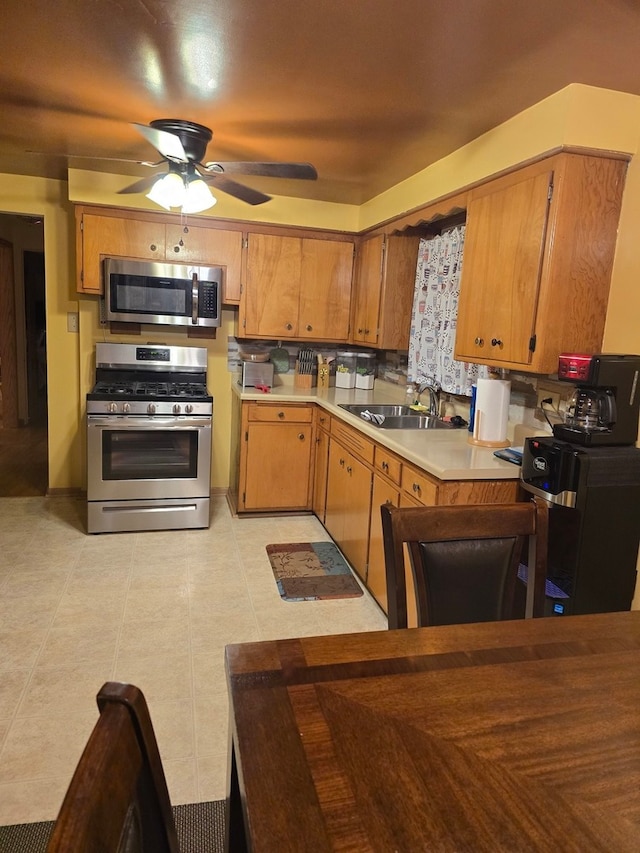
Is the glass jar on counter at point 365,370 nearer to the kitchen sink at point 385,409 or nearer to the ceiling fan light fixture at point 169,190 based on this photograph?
the kitchen sink at point 385,409

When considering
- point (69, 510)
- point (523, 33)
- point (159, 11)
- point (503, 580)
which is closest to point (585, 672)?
point (503, 580)

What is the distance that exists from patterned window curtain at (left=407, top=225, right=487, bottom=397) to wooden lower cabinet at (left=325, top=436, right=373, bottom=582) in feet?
2.35

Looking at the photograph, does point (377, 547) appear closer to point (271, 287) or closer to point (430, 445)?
point (430, 445)

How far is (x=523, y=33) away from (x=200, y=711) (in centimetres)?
246

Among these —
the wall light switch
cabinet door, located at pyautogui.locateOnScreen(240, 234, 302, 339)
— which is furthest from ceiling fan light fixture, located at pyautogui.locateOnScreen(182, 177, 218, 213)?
the wall light switch

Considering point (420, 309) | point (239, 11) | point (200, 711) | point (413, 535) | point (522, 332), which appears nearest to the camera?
point (413, 535)

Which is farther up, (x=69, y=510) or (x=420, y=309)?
(x=420, y=309)

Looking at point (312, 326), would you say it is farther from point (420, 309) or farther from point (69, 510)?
point (69, 510)

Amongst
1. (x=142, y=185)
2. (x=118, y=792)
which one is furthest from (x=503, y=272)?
(x=118, y=792)

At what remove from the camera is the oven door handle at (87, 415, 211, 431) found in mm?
3562

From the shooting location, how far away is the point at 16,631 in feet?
8.38

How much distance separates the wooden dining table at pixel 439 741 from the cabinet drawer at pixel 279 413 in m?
2.88

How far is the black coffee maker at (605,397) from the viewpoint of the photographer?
6.54ft

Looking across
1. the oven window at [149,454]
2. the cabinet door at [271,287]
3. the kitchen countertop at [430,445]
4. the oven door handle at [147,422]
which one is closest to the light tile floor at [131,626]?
the oven window at [149,454]
